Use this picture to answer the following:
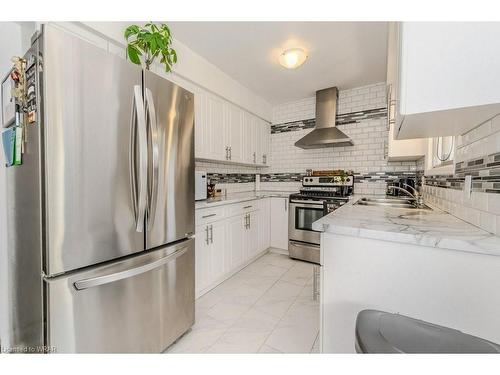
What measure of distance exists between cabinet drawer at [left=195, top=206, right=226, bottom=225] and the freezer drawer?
21.4 inches

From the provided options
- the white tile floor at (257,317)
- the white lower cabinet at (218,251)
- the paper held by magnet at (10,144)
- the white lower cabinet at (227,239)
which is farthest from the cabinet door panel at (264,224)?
the paper held by magnet at (10,144)

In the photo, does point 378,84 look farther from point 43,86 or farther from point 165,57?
point 43,86

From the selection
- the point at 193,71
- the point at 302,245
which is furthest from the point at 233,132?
the point at 302,245

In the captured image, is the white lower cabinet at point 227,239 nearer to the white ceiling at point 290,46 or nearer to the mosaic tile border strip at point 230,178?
the mosaic tile border strip at point 230,178

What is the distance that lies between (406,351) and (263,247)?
113 inches

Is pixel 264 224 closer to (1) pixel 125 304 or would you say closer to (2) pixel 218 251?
(2) pixel 218 251

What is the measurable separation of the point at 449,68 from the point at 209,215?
2.02 metres

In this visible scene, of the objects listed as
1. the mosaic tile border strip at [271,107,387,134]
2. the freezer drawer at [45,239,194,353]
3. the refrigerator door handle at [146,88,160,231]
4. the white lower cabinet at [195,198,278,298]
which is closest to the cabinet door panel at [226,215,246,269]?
the white lower cabinet at [195,198,278,298]

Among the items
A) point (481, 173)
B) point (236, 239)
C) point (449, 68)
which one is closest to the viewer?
point (449, 68)

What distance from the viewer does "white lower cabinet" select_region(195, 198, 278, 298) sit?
2207mm

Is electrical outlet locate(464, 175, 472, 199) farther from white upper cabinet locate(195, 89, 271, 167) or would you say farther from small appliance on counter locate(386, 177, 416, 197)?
white upper cabinet locate(195, 89, 271, 167)

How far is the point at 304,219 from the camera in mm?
3170

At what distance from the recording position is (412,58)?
76 cm
